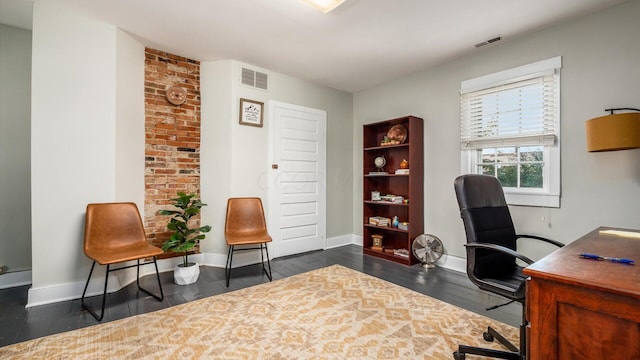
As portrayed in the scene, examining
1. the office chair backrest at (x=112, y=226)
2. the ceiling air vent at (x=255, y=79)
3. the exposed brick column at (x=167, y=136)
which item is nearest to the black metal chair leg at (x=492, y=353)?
the office chair backrest at (x=112, y=226)

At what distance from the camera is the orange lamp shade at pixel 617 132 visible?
198cm

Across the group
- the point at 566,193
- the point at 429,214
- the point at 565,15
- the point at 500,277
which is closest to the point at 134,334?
the point at 500,277

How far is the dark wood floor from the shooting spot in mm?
2074

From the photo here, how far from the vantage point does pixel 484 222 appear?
6.08 feet

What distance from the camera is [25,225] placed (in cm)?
285

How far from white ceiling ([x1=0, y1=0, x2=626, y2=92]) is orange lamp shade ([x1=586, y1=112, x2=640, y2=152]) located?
1.08 m

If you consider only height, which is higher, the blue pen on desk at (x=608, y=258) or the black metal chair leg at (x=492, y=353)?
the blue pen on desk at (x=608, y=258)

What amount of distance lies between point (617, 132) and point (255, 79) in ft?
12.0

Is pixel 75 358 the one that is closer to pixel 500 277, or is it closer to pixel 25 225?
pixel 25 225

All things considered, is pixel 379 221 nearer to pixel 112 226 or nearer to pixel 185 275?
pixel 185 275

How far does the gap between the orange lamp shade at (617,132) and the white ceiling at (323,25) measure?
1084 millimetres

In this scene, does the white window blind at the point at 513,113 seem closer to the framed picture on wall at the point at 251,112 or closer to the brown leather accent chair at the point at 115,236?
the framed picture on wall at the point at 251,112

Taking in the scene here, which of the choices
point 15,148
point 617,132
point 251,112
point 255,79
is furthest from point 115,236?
point 617,132

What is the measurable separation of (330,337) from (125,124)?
2.90 metres
